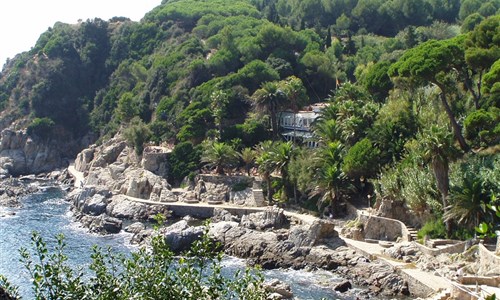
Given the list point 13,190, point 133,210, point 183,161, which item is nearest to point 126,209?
point 133,210

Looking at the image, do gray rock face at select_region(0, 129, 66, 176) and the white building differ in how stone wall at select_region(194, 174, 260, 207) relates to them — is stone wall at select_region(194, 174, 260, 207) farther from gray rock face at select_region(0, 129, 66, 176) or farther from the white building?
gray rock face at select_region(0, 129, 66, 176)

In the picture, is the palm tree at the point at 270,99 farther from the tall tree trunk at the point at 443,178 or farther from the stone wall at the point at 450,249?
the stone wall at the point at 450,249

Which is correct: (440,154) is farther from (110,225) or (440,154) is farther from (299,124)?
(299,124)

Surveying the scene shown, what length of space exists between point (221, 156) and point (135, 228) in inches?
558

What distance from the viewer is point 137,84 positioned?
114 metres

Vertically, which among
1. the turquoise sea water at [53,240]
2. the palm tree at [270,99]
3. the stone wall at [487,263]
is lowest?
the turquoise sea water at [53,240]

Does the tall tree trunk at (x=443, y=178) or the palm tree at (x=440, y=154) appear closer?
the palm tree at (x=440, y=154)

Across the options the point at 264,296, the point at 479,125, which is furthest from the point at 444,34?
the point at 264,296

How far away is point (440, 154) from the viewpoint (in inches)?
1917

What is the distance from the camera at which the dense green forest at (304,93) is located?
53.8m

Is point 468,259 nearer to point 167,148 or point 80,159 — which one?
point 167,148

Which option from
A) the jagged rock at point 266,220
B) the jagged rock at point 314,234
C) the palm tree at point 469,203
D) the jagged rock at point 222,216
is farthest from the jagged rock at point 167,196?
the palm tree at point 469,203

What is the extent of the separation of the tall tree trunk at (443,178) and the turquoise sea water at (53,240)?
9.11 m

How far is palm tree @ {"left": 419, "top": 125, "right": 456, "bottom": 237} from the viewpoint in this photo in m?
48.5
